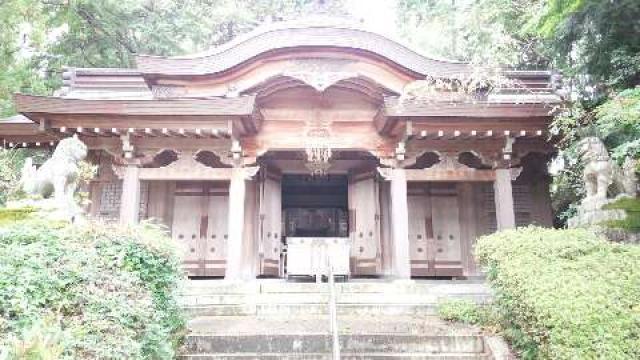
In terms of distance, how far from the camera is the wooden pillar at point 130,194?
9.21 m


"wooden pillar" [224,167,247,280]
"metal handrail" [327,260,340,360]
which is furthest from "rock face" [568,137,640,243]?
"wooden pillar" [224,167,247,280]

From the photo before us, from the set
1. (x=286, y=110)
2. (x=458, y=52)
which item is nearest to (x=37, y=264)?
(x=286, y=110)

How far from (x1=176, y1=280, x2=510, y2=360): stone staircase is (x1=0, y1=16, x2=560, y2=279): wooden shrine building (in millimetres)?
1144

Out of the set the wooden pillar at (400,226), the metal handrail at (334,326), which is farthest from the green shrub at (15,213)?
the wooden pillar at (400,226)

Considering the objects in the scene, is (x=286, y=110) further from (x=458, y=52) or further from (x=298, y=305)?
(x=458, y=52)

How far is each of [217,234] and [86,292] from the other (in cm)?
666

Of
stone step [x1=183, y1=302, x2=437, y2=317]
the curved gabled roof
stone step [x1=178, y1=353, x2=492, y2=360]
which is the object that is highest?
the curved gabled roof

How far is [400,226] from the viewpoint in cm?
905

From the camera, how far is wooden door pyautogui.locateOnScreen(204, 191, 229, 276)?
429 inches

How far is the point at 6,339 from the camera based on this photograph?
11.8 ft

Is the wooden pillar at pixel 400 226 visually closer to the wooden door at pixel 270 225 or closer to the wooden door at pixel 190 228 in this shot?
the wooden door at pixel 270 225

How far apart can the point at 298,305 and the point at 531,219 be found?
6426mm

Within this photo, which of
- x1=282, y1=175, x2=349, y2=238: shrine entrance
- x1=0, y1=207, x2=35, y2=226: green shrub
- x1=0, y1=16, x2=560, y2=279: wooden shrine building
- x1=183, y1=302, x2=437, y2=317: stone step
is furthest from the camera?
x1=282, y1=175, x2=349, y2=238: shrine entrance

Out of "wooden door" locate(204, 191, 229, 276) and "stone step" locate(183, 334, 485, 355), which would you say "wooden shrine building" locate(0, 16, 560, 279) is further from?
"stone step" locate(183, 334, 485, 355)
